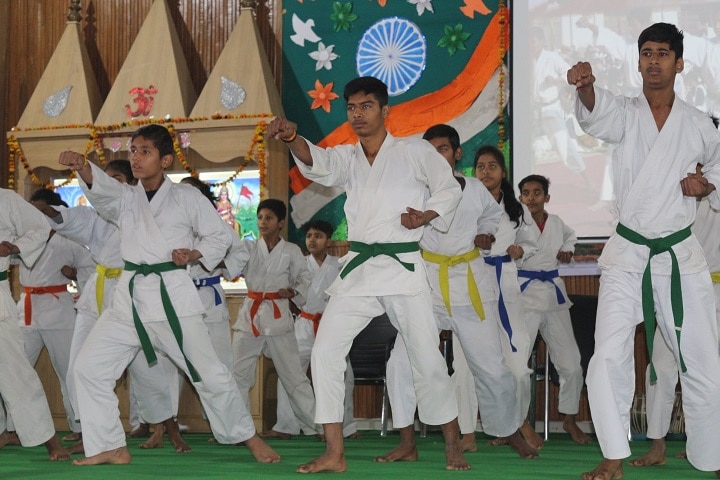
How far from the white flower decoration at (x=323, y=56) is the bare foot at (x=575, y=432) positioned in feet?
10.7

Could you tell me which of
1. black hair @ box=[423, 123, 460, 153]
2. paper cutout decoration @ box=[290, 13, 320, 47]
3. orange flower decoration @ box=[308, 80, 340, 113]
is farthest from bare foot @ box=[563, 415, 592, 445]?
paper cutout decoration @ box=[290, 13, 320, 47]

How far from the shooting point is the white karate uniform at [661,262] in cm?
385

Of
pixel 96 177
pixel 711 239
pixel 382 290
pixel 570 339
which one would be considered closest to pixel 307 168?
pixel 382 290

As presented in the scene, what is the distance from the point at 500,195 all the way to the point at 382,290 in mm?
1737

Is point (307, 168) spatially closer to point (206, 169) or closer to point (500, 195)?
point (500, 195)

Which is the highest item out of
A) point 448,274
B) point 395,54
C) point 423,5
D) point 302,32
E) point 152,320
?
point 423,5

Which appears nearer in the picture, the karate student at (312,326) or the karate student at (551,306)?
the karate student at (551,306)

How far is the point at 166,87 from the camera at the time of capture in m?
7.83

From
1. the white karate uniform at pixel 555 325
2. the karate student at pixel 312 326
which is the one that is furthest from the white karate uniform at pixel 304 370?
the white karate uniform at pixel 555 325

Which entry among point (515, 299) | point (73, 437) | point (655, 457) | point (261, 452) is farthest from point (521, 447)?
point (73, 437)

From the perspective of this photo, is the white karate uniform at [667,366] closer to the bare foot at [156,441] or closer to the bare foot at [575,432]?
the bare foot at [575,432]

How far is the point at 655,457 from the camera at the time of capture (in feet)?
15.4

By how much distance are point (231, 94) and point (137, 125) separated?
75 centimetres

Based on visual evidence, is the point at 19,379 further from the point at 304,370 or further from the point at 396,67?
the point at 396,67
